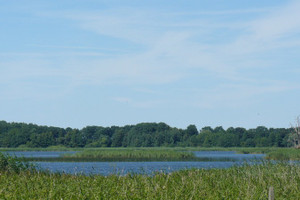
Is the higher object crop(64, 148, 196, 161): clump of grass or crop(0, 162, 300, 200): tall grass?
crop(64, 148, 196, 161): clump of grass

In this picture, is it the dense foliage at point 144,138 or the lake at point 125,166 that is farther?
the dense foliage at point 144,138

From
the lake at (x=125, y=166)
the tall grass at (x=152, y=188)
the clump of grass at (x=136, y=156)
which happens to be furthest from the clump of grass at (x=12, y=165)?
the clump of grass at (x=136, y=156)

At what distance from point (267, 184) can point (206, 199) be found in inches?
204

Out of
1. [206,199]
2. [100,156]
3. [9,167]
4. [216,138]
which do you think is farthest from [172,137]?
[206,199]

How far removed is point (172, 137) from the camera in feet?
416

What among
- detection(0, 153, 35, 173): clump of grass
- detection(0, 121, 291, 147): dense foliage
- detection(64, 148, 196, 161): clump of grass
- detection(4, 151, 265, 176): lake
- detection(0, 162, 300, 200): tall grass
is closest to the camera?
detection(0, 162, 300, 200): tall grass

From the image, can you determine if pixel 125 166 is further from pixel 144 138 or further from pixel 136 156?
pixel 144 138

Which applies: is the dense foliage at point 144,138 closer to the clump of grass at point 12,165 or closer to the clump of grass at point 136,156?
the clump of grass at point 136,156

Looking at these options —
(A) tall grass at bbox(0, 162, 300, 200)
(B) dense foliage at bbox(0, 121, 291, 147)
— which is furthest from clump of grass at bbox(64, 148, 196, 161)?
(B) dense foliage at bbox(0, 121, 291, 147)

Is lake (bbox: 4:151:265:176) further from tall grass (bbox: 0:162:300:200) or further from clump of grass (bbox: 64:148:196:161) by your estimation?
clump of grass (bbox: 64:148:196:161)

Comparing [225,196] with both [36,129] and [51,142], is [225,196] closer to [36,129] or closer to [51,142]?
[51,142]

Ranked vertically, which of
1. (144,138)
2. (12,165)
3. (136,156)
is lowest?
(12,165)

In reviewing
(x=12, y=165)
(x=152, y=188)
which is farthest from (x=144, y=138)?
(x=152, y=188)

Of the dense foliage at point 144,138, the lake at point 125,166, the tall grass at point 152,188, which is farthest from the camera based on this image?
the dense foliage at point 144,138
